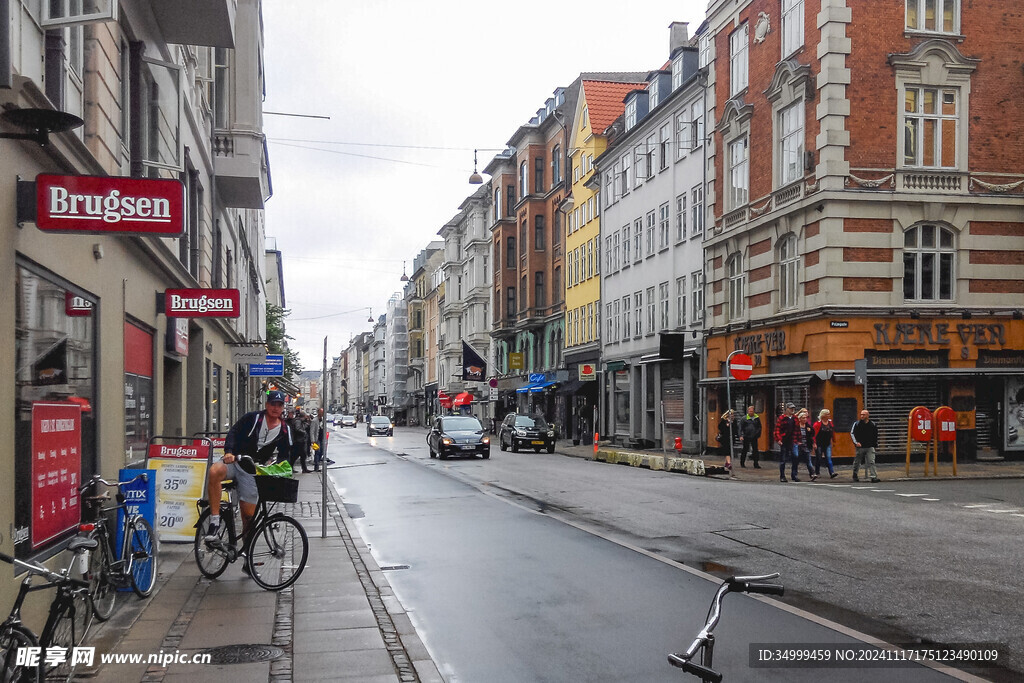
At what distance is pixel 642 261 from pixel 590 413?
1017cm

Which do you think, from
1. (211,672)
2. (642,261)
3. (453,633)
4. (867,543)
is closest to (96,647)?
(211,672)

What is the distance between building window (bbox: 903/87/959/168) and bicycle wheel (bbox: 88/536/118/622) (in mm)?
25570

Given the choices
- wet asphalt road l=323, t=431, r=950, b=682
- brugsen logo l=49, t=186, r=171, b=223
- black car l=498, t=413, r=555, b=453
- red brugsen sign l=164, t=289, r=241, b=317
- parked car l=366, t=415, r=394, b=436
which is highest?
brugsen logo l=49, t=186, r=171, b=223

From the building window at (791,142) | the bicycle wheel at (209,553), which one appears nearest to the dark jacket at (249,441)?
Result: the bicycle wheel at (209,553)

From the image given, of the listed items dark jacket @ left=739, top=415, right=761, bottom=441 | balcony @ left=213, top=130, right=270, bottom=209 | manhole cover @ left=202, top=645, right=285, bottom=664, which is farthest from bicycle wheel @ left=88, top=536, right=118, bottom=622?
dark jacket @ left=739, top=415, right=761, bottom=441

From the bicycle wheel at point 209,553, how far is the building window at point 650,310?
35.2 metres

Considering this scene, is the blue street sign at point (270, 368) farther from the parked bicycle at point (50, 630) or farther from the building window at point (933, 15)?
the parked bicycle at point (50, 630)

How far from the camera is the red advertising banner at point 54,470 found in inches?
302

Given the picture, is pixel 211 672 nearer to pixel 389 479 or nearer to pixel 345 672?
pixel 345 672

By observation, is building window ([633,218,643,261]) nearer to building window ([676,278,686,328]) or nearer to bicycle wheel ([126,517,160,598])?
building window ([676,278,686,328])

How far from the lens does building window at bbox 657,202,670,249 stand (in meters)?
42.7

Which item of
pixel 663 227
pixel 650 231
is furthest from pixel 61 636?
pixel 650 231

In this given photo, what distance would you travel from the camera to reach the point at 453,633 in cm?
778

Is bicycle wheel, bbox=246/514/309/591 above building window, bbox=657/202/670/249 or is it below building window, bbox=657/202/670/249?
below
